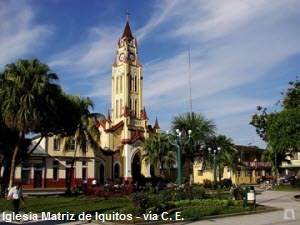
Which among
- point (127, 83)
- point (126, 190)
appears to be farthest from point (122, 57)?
point (126, 190)

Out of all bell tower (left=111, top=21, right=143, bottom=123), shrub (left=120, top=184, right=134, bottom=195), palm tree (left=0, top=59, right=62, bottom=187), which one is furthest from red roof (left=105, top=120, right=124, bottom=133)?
shrub (left=120, top=184, right=134, bottom=195)

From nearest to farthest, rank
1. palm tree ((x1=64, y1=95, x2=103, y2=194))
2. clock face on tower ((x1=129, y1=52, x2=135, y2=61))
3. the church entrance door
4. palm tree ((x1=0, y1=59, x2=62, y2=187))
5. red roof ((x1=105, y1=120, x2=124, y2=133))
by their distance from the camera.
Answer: palm tree ((x1=0, y1=59, x2=62, y2=187)), palm tree ((x1=64, y1=95, x2=103, y2=194)), the church entrance door, red roof ((x1=105, y1=120, x2=124, y2=133)), clock face on tower ((x1=129, y1=52, x2=135, y2=61))

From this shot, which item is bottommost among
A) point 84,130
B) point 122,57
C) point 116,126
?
point 84,130

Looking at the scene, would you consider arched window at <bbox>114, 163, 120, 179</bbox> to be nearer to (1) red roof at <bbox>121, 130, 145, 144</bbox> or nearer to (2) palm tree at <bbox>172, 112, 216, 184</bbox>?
(1) red roof at <bbox>121, 130, 145, 144</bbox>

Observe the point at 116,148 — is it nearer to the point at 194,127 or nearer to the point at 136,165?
the point at 136,165

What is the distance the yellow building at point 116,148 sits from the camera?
150ft

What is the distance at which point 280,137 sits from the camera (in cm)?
3069

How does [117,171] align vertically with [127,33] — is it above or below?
below

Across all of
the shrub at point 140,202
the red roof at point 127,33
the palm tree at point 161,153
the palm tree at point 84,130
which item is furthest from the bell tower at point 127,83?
the shrub at point 140,202

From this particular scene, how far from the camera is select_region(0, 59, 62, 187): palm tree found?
2394 centimetres

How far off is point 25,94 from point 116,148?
38.2 meters

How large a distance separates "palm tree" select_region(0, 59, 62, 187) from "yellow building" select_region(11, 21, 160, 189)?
50.5 ft

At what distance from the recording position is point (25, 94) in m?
24.4

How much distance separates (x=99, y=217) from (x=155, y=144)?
33.9 m
